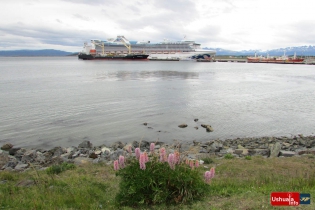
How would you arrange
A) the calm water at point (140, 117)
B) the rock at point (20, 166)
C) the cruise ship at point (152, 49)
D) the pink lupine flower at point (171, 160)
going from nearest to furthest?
the pink lupine flower at point (171, 160) → the rock at point (20, 166) → the calm water at point (140, 117) → the cruise ship at point (152, 49)

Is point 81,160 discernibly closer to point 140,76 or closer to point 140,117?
point 140,117

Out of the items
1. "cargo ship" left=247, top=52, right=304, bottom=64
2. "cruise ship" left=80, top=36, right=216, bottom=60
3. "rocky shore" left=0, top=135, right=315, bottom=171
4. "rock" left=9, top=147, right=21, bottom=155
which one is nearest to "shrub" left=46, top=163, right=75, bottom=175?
"rocky shore" left=0, top=135, right=315, bottom=171

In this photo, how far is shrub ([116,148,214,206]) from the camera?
417cm

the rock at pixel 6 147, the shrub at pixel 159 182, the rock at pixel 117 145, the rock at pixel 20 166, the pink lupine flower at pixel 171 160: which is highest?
the pink lupine flower at pixel 171 160

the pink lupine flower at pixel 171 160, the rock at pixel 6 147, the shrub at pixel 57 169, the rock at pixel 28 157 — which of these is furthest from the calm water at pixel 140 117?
the pink lupine flower at pixel 171 160

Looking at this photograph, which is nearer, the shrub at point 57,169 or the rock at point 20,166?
the shrub at point 57,169

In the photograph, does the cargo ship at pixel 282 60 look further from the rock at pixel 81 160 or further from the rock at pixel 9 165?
the rock at pixel 9 165

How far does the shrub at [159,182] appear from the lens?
13.7 ft

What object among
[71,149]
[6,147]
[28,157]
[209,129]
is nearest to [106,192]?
[28,157]

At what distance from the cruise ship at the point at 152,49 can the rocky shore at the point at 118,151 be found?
110 meters

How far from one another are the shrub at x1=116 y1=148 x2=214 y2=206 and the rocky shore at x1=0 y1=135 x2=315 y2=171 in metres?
3.48

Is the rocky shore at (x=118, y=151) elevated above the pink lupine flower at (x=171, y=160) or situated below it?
below

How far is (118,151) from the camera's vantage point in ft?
33.5

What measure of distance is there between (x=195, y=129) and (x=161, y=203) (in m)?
11.3
